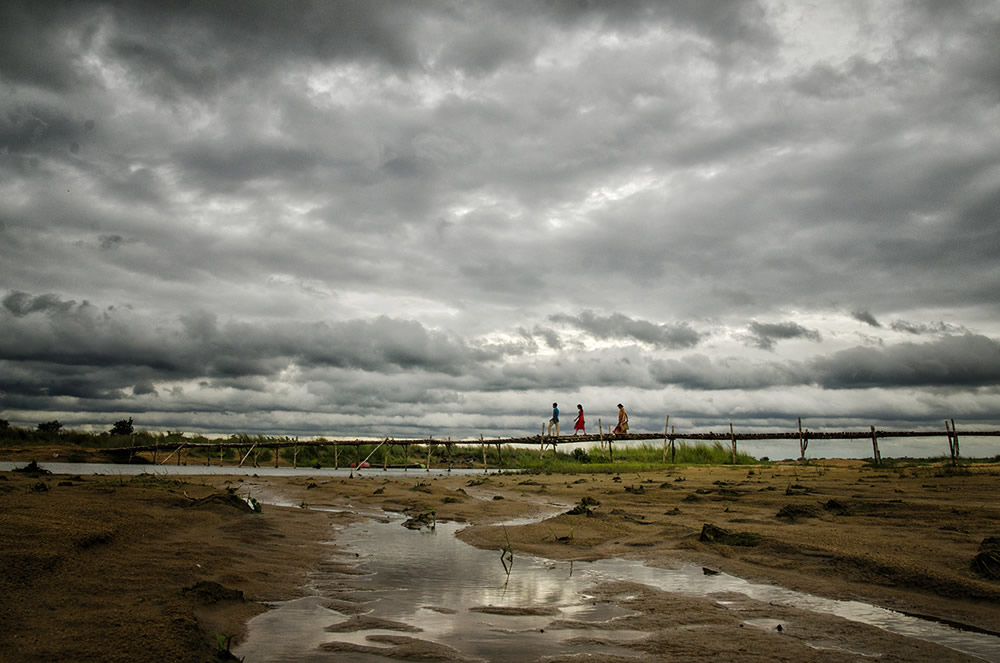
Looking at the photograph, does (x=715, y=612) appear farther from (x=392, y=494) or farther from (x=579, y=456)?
(x=579, y=456)

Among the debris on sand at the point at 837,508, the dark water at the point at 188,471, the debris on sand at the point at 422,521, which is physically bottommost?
the dark water at the point at 188,471

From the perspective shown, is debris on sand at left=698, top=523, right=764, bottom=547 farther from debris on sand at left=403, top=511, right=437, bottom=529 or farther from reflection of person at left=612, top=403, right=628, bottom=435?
reflection of person at left=612, top=403, right=628, bottom=435

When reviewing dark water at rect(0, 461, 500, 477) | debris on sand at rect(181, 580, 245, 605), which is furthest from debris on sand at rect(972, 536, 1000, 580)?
dark water at rect(0, 461, 500, 477)

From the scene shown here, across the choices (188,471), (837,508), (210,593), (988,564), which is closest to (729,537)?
(988,564)

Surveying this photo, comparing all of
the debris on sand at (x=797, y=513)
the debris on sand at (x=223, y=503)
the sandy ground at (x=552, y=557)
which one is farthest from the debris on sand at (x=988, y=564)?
the debris on sand at (x=223, y=503)

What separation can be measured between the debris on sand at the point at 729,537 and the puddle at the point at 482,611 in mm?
1054

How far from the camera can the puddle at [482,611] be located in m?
3.67

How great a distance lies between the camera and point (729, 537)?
7.18 metres

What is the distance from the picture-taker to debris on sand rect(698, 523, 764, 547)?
6957 mm

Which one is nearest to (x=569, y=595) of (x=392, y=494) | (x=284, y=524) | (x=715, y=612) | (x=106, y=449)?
(x=715, y=612)

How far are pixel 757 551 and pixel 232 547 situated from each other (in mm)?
5784

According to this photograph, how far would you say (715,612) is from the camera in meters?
4.43

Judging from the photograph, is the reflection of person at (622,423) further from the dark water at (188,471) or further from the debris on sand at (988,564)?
the debris on sand at (988,564)

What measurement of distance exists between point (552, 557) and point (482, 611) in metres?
2.50
